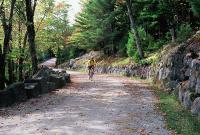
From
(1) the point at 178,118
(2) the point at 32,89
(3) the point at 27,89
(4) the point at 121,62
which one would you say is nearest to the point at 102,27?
(4) the point at 121,62

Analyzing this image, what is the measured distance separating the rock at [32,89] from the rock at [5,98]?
6.52ft

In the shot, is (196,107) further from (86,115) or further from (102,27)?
(102,27)

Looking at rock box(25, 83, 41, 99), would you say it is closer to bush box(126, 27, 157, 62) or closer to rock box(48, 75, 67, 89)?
rock box(48, 75, 67, 89)

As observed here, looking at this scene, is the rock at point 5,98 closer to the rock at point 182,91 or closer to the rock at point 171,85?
the rock at point 182,91

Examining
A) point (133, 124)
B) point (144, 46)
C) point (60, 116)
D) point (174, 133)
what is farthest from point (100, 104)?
point (144, 46)

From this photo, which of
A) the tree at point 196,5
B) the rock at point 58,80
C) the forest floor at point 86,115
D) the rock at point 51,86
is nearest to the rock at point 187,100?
the forest floor at point 86,115

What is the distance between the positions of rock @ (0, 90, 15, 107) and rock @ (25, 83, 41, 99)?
78.3 inches

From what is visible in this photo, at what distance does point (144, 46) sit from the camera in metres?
36.0

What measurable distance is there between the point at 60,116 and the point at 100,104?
10.4 feet

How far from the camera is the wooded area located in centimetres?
2748

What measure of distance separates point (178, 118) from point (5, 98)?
7.38 m

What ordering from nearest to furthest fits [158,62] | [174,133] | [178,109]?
[174,133] → [178,109] → [158,62]

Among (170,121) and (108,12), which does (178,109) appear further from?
(108,12)

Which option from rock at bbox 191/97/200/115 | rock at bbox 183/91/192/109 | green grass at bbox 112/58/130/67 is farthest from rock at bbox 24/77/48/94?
green grass at bbox 112/58/130/67
